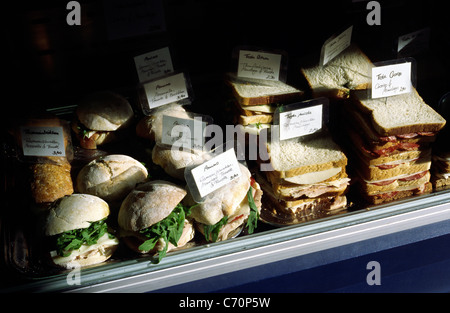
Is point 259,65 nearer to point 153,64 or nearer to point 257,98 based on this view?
point 257,98

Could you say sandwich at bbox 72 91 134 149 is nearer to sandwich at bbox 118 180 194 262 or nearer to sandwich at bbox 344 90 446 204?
sandwich at bbox 118 180 194 262

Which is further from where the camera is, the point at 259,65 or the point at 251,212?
the point at 259,65

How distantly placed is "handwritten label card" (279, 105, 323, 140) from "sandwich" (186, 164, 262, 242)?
37 centimetres

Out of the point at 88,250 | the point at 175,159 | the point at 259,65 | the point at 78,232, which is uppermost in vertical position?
the point at 259,65

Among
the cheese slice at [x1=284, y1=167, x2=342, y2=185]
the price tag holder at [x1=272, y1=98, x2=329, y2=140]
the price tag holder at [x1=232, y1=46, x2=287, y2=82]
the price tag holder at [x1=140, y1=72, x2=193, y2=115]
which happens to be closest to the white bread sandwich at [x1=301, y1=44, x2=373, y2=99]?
the price tag holder at [x1=232, y1=46, x2=287, y2=82]

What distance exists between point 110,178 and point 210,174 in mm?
615

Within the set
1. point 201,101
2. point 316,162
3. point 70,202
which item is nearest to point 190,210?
point 70,202

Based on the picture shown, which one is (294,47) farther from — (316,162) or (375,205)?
(375,205)

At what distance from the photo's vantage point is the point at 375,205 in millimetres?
2756

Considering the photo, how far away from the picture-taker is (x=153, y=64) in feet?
9.44

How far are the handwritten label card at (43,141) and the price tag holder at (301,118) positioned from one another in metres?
1.30

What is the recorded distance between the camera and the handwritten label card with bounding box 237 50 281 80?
2928mm

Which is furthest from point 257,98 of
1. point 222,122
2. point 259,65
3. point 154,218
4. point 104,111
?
point 154,218

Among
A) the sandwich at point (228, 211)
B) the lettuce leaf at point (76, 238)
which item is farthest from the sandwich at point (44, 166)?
the sandwich at point (228, 211)
